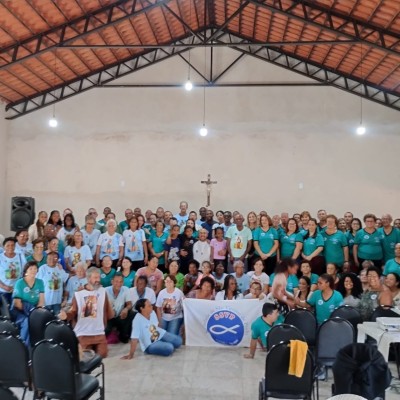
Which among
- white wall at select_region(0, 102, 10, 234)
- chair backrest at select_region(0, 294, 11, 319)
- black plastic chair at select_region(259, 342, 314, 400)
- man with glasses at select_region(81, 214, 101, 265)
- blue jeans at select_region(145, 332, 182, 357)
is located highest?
white wall at select_region(0, 102, 10, 234)

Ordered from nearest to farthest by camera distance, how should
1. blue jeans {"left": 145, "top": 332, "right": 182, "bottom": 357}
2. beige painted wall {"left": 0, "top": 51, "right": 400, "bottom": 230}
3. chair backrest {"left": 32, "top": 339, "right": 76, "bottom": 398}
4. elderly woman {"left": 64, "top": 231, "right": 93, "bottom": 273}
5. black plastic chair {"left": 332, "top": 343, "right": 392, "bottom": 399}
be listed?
1. black plastic chair {"left": 332, "top": 343, "right": 392, "bottom": 399}
2. chair backrest {"left": 32, "top": 339, "right": 76, "bottom": 398}
3. blue jeans {"left": 145, "top": 332, "right": 182, "bottom": 357}
4. elderly woman {"left": 64, "top": 231, "right": 93, "bottom": 273}
5. beige painted wall {"left": 0, "top": 51, "right": 400, "bottom": 230}

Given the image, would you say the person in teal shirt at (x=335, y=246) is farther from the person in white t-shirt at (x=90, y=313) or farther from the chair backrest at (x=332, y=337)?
the person in white t-shirt at (x=90, y=313)

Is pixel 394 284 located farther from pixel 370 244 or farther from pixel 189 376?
pixel 189 376

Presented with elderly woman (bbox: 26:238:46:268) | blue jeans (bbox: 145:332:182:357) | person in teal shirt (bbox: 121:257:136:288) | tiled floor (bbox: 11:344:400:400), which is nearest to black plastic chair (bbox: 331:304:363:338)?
tiled floor (bbox: 11:344:400:400)

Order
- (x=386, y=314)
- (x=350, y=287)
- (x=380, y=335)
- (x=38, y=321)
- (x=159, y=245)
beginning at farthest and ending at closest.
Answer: (x=159, y=245)
(x=350, y=287)
(x=386, y=314)
(x=38, y=321)
(x=380, y=335)

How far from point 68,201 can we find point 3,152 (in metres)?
2.50

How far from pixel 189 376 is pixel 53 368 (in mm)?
2030

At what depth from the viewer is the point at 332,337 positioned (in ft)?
15.1

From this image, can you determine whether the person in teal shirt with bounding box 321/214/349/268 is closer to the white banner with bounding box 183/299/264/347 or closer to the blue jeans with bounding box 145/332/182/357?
the white banner with bounding box 183/299/264/347

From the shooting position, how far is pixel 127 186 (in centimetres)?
1353

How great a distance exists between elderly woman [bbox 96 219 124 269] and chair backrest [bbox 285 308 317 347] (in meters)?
3.50

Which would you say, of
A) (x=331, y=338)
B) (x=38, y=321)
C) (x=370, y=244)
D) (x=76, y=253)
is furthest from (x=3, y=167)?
(x=331, y=338)

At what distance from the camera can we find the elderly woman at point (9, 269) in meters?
6.21

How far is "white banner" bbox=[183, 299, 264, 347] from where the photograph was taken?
6.23m
